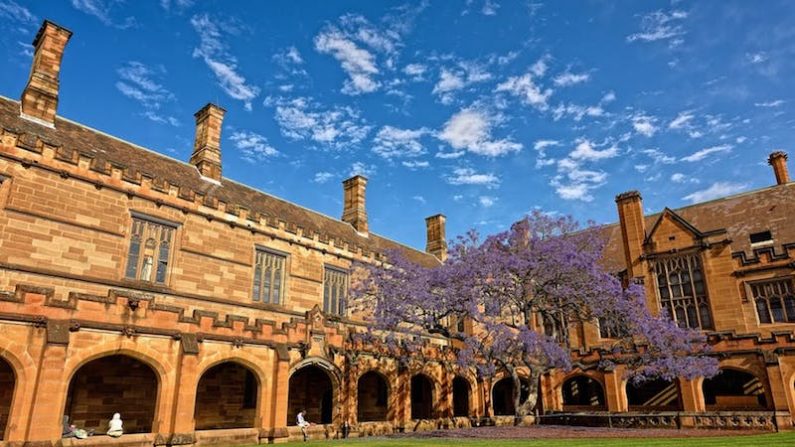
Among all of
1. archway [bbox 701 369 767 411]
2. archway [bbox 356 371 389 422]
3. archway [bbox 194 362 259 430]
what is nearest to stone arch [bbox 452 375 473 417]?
archway [bbox 356 371 389 422]

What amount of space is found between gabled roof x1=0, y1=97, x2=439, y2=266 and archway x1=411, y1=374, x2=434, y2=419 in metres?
6.93

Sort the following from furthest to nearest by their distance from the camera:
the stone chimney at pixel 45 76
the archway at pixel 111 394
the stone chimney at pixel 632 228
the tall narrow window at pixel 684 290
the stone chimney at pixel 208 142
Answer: the stone chimney at pixel 632 228 → the tall narrow window at pixel 684 290 → the stone chimney at pixel 208 142 → the stone chimney at pixel 45 76 → the archway at pixel 111 394

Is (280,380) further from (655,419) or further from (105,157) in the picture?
(655,419)

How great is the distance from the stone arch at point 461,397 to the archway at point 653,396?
794 cm

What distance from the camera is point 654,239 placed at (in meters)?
28.0

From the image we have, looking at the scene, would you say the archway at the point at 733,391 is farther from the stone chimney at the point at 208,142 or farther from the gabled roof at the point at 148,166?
the stone chimney at the point at 208,142

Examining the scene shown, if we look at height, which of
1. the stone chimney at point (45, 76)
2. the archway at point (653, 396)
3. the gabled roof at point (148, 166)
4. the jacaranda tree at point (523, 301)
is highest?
the stone chimney at point (45, 76)

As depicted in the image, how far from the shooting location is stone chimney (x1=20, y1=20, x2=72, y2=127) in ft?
56.5

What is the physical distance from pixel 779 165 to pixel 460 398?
22.4 metres

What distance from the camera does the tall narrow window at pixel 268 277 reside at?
20406mm

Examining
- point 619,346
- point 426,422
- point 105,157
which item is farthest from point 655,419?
point 105,157

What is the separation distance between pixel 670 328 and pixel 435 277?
32.9 feet

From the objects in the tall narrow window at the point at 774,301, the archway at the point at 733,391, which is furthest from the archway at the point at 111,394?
the tall narrow window at the point at 774,301

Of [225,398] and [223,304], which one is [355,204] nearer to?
[223,304]
